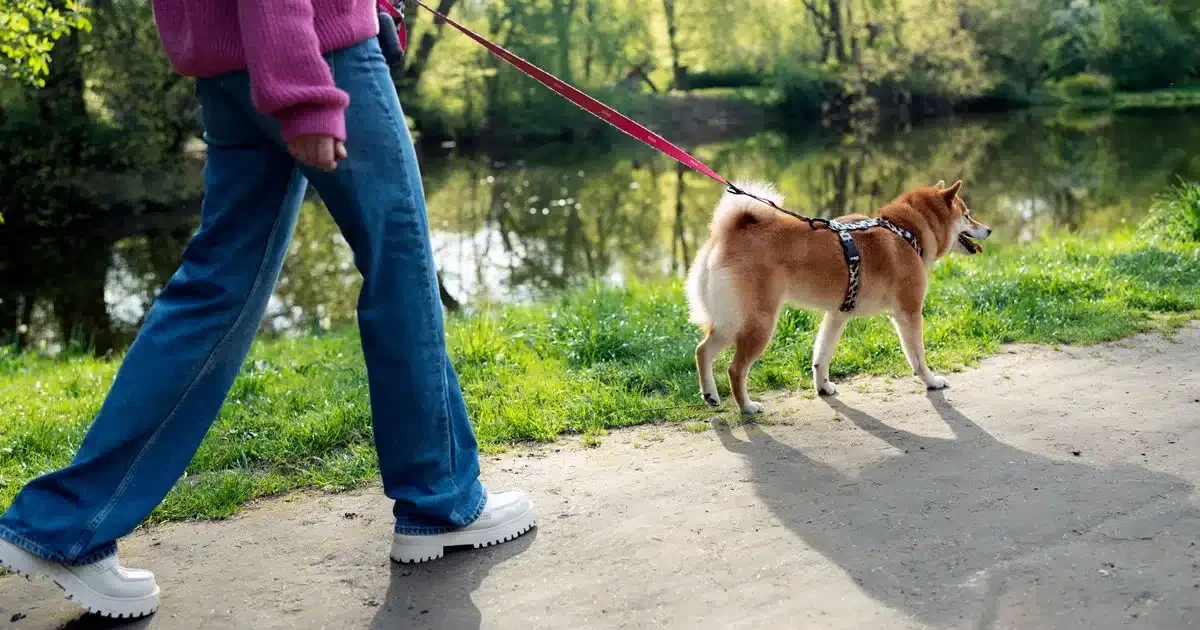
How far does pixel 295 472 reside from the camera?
385 cm

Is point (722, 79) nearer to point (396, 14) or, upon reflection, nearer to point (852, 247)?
point (852, 247)

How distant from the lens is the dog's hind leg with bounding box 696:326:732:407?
4.49m

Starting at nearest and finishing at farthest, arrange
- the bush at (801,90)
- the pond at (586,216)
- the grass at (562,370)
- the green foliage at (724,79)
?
the grass at (562,370)
the pond at (586,216)
the bush at (801,90)
the green foliage at (724,79)

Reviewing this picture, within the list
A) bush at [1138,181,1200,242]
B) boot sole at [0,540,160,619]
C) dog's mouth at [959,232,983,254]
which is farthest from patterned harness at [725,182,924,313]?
bush at [1138,181,1200,242]

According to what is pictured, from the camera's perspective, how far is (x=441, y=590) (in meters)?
2.74

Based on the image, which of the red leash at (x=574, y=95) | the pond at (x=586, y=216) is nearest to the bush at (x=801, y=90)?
the pond at (x=586, y=216)

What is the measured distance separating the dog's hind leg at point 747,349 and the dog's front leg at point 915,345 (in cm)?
70

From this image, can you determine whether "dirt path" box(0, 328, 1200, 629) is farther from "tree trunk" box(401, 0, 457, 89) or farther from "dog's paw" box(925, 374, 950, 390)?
"tree trunk" box(401, 0, 457, 89)

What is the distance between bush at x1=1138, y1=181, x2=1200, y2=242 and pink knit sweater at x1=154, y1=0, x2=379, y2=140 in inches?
303

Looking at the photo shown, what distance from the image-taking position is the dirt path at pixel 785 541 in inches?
99.6

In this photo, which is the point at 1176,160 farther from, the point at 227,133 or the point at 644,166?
the point at 227,133

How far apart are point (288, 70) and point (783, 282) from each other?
2.62m

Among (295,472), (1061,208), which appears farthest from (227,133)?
(1061,208)

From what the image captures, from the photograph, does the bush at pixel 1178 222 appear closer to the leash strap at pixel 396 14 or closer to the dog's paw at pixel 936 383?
the dog's paw at pixel 936 383
